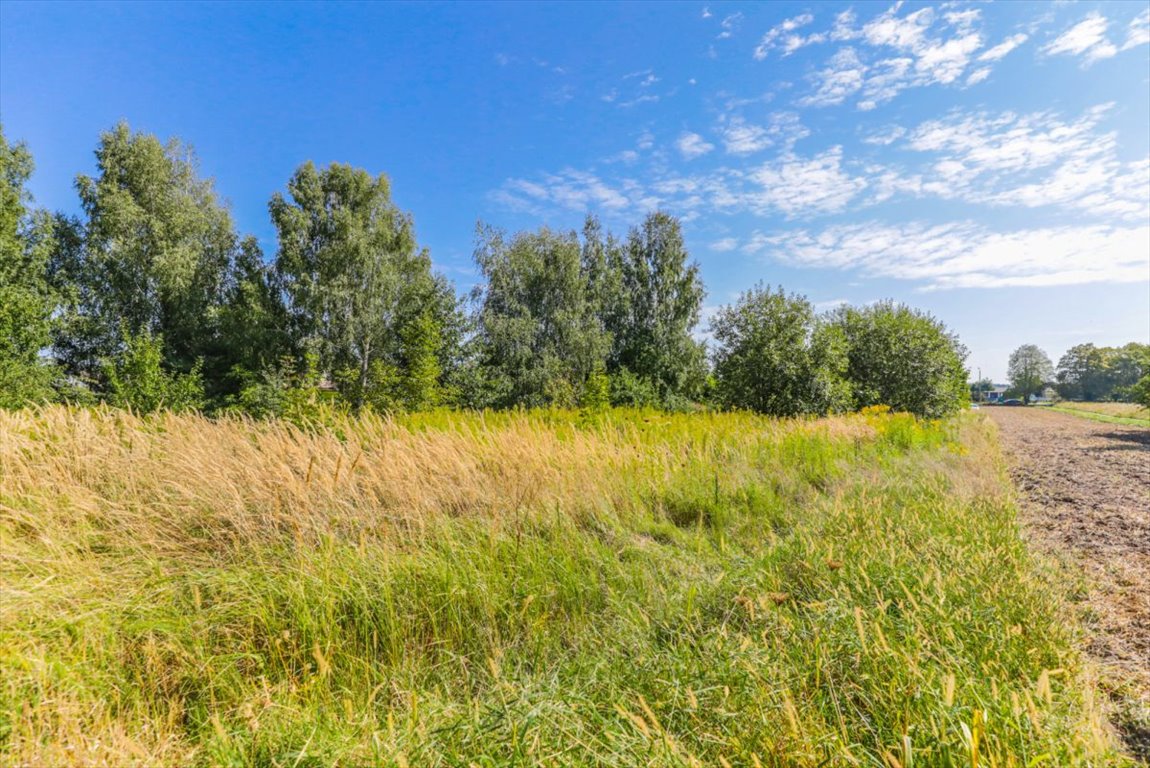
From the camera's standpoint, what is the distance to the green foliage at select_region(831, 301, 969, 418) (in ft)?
63.5

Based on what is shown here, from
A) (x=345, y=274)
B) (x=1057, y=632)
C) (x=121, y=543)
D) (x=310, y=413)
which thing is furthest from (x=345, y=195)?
(x=1057, y=632)

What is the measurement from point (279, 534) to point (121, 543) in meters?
0.97

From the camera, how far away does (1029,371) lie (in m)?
89.9

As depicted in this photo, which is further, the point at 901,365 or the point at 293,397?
the point at 901,365

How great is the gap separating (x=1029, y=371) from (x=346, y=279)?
118 metres

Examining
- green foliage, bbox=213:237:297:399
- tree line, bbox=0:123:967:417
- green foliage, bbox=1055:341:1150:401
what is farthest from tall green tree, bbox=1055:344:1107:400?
green foliage, bbox=213:237:297:399

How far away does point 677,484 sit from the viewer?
5.00 meters

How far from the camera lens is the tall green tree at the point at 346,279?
20922 mm

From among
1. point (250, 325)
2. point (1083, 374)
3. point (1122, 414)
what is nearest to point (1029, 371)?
point (1083, 374)

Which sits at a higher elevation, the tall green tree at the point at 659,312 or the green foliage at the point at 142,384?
the tall green tree at the point at 659,312

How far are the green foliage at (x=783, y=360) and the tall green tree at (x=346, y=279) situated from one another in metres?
13.4

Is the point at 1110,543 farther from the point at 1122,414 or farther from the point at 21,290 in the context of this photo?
the point at 1122,414

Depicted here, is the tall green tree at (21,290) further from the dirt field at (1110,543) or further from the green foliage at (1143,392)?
the green foliage at (1143,392)

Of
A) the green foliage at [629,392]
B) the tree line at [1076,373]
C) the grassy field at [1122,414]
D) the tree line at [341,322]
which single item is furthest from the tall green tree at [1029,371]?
the green foliage at [629,392]
